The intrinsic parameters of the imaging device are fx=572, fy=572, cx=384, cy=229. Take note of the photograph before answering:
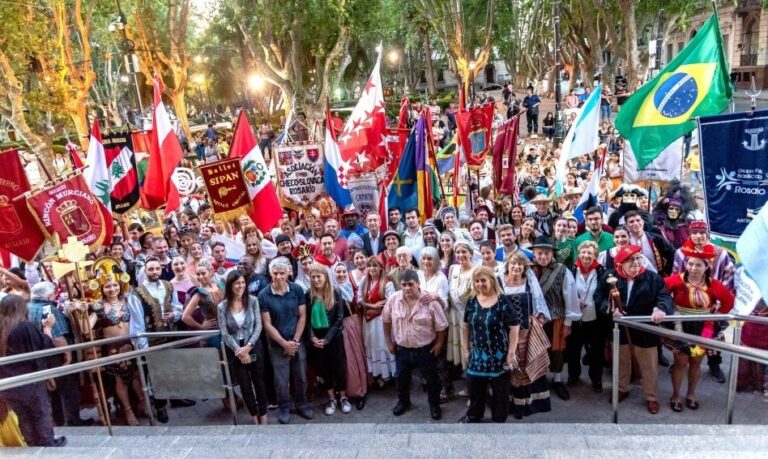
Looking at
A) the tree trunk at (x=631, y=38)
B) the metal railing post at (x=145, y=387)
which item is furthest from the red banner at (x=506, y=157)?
the tree trunk at (x=631, y=38)

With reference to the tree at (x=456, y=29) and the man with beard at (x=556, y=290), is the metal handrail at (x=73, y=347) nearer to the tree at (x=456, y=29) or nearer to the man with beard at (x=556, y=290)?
the man with beard at (x=556, y=290)

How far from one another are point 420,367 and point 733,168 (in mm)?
3466

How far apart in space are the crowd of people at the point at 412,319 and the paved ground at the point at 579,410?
4.1 inches

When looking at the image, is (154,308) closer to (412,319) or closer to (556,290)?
(412,319)

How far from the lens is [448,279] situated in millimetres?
6098

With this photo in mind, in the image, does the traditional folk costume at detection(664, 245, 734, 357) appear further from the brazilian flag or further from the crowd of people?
the brazilian flag

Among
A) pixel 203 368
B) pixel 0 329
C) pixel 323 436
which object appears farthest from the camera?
pixel 203 368

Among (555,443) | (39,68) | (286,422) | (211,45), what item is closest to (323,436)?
(286,422)

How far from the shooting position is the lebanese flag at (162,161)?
8539 millimetres

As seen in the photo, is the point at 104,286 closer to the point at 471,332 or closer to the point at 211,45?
the point at 471,332

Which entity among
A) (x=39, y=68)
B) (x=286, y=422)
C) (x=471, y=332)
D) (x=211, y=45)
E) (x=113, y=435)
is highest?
(x=211, y=45)

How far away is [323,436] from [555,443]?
1753 millimetres

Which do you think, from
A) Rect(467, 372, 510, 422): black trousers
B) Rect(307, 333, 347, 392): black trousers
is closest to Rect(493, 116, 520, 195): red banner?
Rect(307, 333, 347, 392): black trousers

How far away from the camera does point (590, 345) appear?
19.4ft
